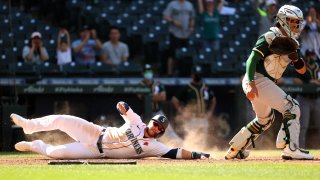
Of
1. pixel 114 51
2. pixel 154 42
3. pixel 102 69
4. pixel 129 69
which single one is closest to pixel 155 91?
pixel 129 69

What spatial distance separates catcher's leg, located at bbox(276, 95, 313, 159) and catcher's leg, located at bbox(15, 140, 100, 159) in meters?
2.52

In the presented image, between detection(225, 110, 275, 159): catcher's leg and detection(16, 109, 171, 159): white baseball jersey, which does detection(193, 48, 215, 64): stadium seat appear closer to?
detection(225, 110, 275, 159): catcher's leg

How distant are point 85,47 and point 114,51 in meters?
0.62

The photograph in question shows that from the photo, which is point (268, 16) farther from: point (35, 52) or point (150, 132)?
point (150, 132)

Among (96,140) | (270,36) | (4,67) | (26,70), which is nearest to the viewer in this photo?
(270,36)

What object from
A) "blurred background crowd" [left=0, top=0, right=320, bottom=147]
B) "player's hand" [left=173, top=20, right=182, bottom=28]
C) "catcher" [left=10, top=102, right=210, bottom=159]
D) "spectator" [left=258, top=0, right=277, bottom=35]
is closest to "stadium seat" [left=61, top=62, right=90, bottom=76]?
"blurred background crowd" [left=0, top=0, right=320, bottom=147]

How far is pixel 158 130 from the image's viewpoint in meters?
11.6

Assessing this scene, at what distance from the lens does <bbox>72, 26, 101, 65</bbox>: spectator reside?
59.9 feet

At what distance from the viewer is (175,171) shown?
1011 cm

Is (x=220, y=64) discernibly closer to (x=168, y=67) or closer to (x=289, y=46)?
(x=168, y=67)

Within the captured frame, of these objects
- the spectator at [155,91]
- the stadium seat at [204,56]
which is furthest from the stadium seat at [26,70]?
→ the stadium seat at [204,56]

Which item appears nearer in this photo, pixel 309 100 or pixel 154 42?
pixel 309 100

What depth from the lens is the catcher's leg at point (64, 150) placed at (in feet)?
38.7

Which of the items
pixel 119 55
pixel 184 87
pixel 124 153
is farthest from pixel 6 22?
pixel 124 153
